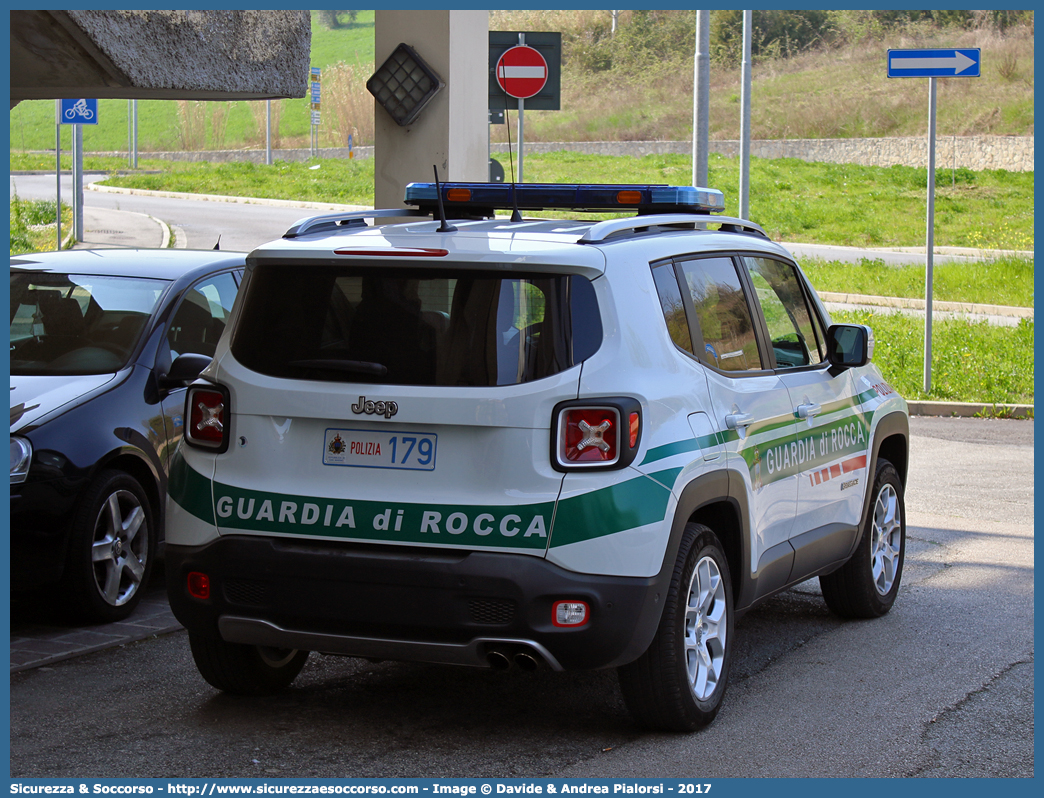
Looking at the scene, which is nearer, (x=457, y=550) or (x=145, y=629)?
(x=457, y=550)

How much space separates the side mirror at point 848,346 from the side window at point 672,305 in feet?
4.36

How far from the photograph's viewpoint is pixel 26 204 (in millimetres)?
29844

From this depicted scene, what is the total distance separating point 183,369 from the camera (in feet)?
20.1

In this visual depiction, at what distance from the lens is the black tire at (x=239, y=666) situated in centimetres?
491

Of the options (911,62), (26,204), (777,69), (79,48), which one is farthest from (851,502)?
(777,69)

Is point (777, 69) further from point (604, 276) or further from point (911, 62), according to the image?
point (604, 276)

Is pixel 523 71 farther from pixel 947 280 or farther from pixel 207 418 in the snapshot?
pixel 947 280

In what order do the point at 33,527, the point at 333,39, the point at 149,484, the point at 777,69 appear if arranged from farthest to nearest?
the point at 333,39
the point at 777,69
the point at 149,484
the point at 33,527

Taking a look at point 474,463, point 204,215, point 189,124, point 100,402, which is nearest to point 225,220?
point 204,215

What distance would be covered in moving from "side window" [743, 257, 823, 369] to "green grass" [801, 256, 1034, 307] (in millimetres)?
16164

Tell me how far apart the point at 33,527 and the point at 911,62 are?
9.54m

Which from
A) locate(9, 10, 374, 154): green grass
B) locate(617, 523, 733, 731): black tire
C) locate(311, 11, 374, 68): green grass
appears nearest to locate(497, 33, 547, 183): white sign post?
locate(617, 523, 733, 731): black tire

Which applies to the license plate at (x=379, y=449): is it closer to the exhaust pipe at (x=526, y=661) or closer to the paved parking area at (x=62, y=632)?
the exhaust pipe at (x=526, y=661)

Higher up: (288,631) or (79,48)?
(79,48)
